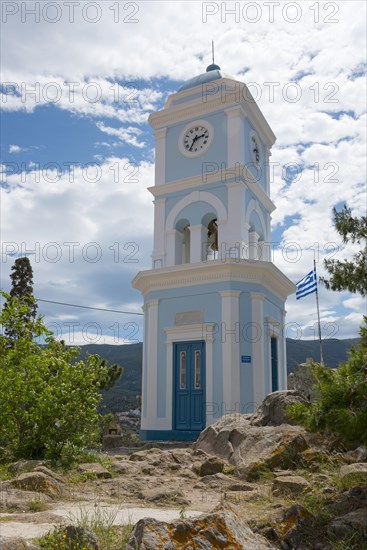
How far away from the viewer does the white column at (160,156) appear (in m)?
19.6

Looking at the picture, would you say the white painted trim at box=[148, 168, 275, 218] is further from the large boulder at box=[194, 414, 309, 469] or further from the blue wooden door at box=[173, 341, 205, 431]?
the large boulder at box=[194, 414, 309, 469]

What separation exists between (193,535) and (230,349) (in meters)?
11.9

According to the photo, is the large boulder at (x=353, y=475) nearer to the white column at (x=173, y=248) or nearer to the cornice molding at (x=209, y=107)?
the white column at (x=173, y=248)

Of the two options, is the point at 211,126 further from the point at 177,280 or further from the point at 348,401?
the point at 348,401

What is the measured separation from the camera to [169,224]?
19.0 m

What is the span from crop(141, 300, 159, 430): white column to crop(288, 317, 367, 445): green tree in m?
11.4

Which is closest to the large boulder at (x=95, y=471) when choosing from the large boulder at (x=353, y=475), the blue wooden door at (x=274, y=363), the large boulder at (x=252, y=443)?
the large boulder at (x=252, y=443)

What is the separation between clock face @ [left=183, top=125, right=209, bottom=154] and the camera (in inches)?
752

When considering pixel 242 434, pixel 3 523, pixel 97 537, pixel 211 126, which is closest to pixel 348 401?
pixel 97 537

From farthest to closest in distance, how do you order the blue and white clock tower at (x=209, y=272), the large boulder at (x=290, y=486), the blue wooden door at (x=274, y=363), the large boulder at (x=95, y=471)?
the blue wooden door at (x=274, y=363) → the blue and white clock tower at (x=209, y=272) → the large boulder at (x=95, y=471) → the large boulder at (x=290, y=486)

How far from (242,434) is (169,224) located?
33.2ft

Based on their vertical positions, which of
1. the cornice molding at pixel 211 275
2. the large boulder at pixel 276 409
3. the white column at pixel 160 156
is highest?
the white column at pixel 160 156

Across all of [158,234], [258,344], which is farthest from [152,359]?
[158,234]

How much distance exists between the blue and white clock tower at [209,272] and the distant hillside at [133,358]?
29.8m
